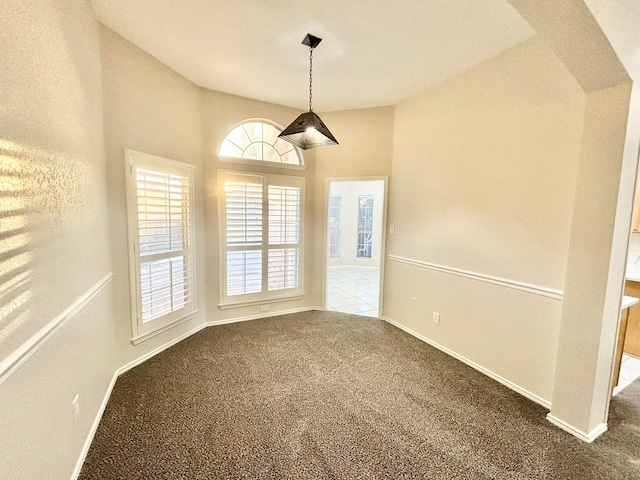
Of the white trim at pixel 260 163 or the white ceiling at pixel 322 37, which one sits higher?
the white ceiling at pixel 322 37

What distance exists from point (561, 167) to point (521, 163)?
0.98ft

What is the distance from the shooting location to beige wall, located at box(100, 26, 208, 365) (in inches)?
94.3

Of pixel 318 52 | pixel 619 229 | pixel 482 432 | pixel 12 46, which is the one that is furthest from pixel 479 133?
pixel 12 46

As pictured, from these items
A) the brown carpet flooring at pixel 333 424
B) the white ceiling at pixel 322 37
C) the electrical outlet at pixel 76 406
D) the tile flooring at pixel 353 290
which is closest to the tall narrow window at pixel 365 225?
the tile flooring at pixel 353 290

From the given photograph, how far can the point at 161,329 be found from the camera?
3.06m

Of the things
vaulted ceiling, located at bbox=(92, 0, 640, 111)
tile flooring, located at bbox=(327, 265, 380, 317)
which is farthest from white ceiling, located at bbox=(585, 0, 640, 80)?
tile flooring, located at bbox=(327, 265, 380, 317)

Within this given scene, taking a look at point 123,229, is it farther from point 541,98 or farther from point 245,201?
point 541,98

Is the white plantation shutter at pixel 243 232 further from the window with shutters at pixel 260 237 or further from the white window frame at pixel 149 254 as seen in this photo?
the white window frame at pixel 149 254

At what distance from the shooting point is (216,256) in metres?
3.69

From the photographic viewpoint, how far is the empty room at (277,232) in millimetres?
1476

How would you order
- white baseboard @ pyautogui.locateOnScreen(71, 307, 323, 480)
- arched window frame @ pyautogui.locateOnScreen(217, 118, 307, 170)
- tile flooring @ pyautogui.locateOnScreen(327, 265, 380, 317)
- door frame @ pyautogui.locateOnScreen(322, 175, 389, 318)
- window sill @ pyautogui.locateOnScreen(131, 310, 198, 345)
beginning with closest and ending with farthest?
white baseboard @ pyautogui.locateOnScreen(71, 307, 323, 480) < window sill @ pyautogui.locateOnScreen(131, 310, 198, 345) < arched window frame @ pyautogui.locateOnScreen(217, 118, 307, 170) < door frame @ pyautogui.locateOnScreen(322, 175, 389, 318) < tile flooring @ pyautogui.locateOnScreen(327, 265, 380, 317)

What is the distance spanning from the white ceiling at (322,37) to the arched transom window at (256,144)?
62 cm

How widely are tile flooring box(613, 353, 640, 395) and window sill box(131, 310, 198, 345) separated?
13.9 feet

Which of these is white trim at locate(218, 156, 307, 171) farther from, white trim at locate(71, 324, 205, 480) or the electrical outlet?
the electrical outlet
